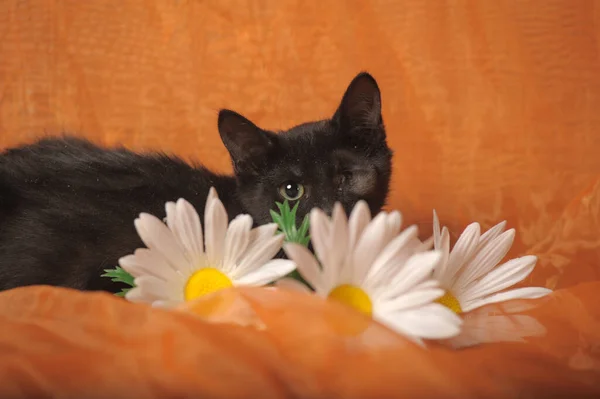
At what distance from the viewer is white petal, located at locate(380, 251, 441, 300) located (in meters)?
0.65

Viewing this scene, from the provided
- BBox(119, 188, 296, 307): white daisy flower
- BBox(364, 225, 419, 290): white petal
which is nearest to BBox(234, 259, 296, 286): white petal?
BBox(119, 188, 296, 307): white daisy flower

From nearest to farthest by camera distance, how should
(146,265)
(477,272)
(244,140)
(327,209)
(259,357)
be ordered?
(259,357), (146,265), (477,272), (327,209), (244,140)

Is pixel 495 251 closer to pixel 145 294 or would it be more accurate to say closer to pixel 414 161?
pixel 145 294

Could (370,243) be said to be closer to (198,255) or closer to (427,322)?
(427,322)

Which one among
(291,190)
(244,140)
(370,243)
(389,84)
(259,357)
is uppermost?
(389,84)

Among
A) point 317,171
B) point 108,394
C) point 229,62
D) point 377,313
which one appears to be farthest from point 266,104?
point 108,394

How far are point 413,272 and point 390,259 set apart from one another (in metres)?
0.03

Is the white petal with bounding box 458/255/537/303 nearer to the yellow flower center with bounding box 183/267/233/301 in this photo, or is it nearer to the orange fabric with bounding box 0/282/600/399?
the orange fabric with bounding box 0/282/600/399

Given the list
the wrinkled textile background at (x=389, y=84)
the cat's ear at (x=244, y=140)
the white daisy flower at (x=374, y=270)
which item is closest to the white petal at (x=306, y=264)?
the white daisy flower at (x=374, y=270)

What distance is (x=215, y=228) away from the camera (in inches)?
29.2

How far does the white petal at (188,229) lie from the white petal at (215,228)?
12 millimetres

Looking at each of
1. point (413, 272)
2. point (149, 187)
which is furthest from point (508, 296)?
point (149, 187)

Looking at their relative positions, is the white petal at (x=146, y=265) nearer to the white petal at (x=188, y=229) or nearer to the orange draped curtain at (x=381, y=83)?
the white petal at (x=188, y=229)

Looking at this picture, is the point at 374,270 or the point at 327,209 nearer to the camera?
the point at 374,270
